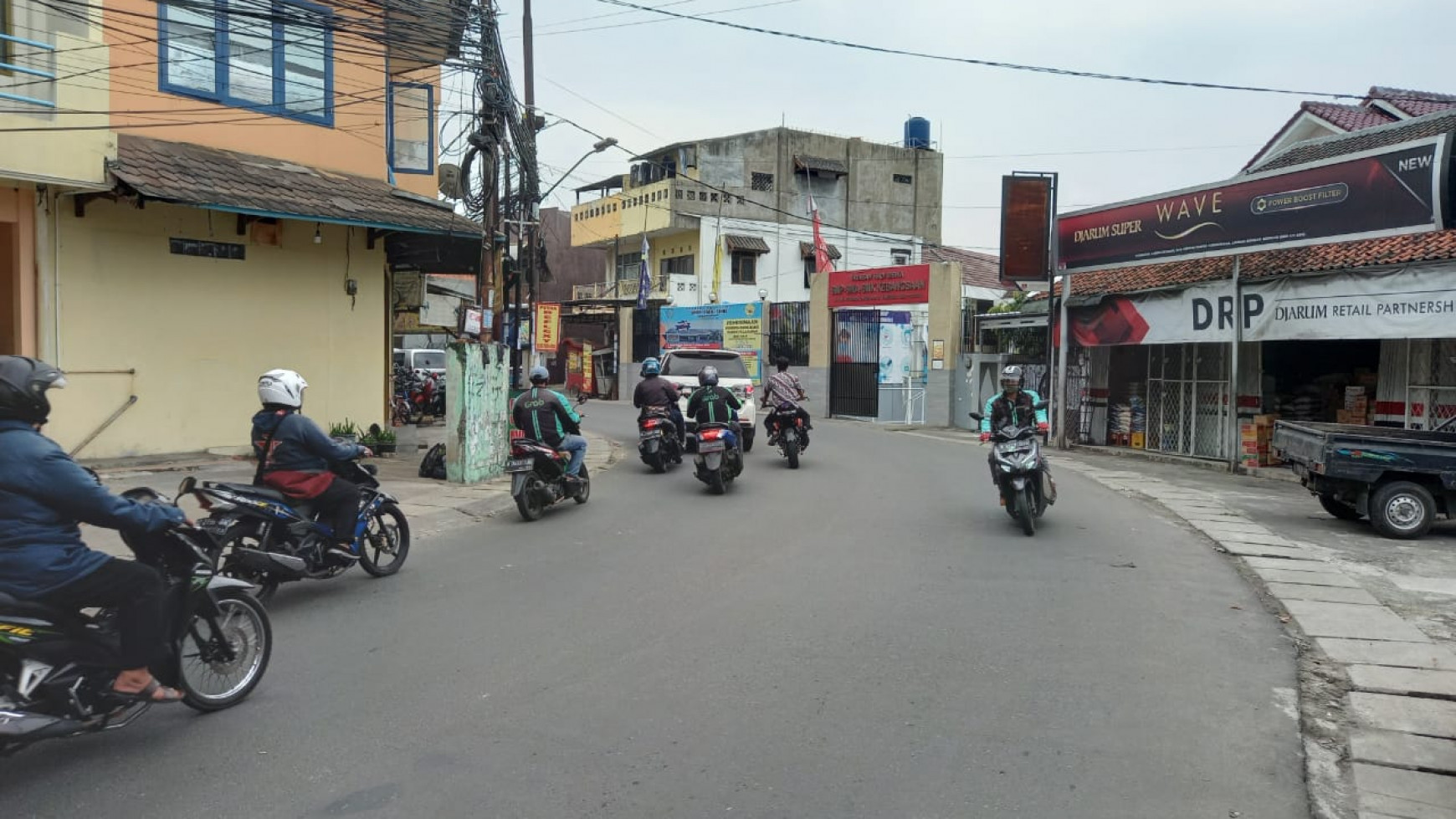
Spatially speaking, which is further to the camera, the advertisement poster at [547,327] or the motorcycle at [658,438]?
the advertisement poster at [547,327]

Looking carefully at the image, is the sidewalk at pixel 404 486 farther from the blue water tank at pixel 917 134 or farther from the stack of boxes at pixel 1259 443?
the blue water tank at pixel 917 134

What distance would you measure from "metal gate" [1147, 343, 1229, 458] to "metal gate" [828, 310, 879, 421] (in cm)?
999

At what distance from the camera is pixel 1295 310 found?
15.5 metres

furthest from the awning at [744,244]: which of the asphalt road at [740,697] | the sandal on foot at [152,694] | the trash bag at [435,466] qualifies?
the sandal on foot at [152,694]

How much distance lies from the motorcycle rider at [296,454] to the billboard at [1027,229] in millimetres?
16801

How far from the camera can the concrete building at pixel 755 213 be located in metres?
44.8

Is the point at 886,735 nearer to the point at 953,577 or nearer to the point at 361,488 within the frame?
the point at 953,577

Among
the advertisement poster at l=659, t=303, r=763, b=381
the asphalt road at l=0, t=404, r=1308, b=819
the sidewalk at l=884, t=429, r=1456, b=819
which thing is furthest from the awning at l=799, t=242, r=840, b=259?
the asphalt road at l=0, t=404, r=1308, b=819

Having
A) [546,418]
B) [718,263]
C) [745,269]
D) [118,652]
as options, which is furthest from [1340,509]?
[745,269]

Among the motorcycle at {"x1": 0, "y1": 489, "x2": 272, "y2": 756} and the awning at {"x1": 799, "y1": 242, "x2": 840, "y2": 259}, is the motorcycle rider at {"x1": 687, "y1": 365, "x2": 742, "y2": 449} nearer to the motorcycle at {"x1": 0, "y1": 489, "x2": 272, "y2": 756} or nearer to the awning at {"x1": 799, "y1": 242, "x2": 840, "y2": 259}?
the motorcycle at {"x1": 0, "y1": 489, "x2": 272, "y2": 756}

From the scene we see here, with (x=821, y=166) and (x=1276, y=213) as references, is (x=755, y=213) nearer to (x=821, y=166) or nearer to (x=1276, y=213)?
(x=821, y=166)

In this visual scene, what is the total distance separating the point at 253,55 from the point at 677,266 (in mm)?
33114

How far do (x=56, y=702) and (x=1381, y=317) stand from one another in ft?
52.8

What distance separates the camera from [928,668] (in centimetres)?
553
